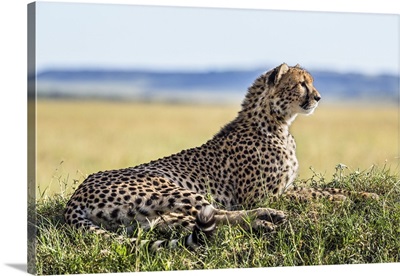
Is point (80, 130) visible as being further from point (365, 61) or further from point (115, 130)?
point (365, 61)

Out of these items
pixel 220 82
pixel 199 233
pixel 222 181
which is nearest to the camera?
pixel 199 233

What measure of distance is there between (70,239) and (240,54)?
144cm

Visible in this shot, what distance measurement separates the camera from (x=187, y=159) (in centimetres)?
653

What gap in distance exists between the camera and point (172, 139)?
7664mm

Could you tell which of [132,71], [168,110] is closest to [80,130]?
[168,110]

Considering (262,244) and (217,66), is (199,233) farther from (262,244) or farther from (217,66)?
(217,66)

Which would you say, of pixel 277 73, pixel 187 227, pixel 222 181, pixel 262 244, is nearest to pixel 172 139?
pixel 222 181

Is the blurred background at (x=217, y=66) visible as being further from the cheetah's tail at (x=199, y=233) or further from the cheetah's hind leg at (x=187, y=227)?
the cheetah's tail at (x=199, y=233)

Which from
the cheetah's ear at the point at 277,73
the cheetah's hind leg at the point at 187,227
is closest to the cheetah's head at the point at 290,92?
the cheetah's ear at the point at 277,73

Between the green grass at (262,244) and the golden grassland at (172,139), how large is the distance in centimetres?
27

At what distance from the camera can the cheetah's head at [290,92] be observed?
258 inches

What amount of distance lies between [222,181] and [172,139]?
4.02 feet

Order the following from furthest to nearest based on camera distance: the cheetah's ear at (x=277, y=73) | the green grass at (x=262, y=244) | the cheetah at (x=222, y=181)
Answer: the cheetah's ear at (x=277, y=73) < the cheetah at (x=222, y=181) < the green grass at (x=262, y=244)

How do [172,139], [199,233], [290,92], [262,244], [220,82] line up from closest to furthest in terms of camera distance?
1. [199,233]
2. [262,244]
3. [290,92]
4. [220,82]
5. [172,139]
